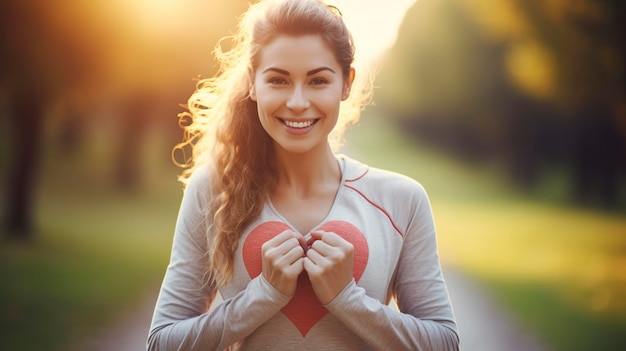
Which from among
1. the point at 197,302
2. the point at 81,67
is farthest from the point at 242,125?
the point at 81,67

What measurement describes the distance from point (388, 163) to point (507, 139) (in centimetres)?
424

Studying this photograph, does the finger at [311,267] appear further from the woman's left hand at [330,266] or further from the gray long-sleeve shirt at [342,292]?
the gray long-sleeve shirt at [342,292]

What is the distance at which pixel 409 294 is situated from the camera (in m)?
2.21

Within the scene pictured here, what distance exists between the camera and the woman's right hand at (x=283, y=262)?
2002 mm

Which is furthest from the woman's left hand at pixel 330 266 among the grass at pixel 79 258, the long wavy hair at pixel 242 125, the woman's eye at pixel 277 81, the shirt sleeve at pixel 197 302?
the grass at pixel 79 258

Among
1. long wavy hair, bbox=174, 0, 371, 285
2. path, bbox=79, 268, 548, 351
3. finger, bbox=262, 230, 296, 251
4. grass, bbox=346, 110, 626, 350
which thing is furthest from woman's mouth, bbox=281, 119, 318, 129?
grass, bbox=346, 110, 626, 350

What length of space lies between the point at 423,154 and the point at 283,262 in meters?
16.7

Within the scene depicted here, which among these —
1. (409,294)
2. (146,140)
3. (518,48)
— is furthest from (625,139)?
(409,294)

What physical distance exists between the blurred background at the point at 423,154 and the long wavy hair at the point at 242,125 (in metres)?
0.34

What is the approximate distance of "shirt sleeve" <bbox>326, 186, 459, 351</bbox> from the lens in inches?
79.7

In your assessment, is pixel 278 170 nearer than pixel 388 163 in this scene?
Yes

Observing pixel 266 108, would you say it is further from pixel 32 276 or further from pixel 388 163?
pixel 388 163

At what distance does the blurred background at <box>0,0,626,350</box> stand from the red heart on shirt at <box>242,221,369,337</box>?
80 cm

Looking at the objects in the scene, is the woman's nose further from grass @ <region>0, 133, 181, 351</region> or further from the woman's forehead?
grass @ <region>0, 133, 181, 351</region>
